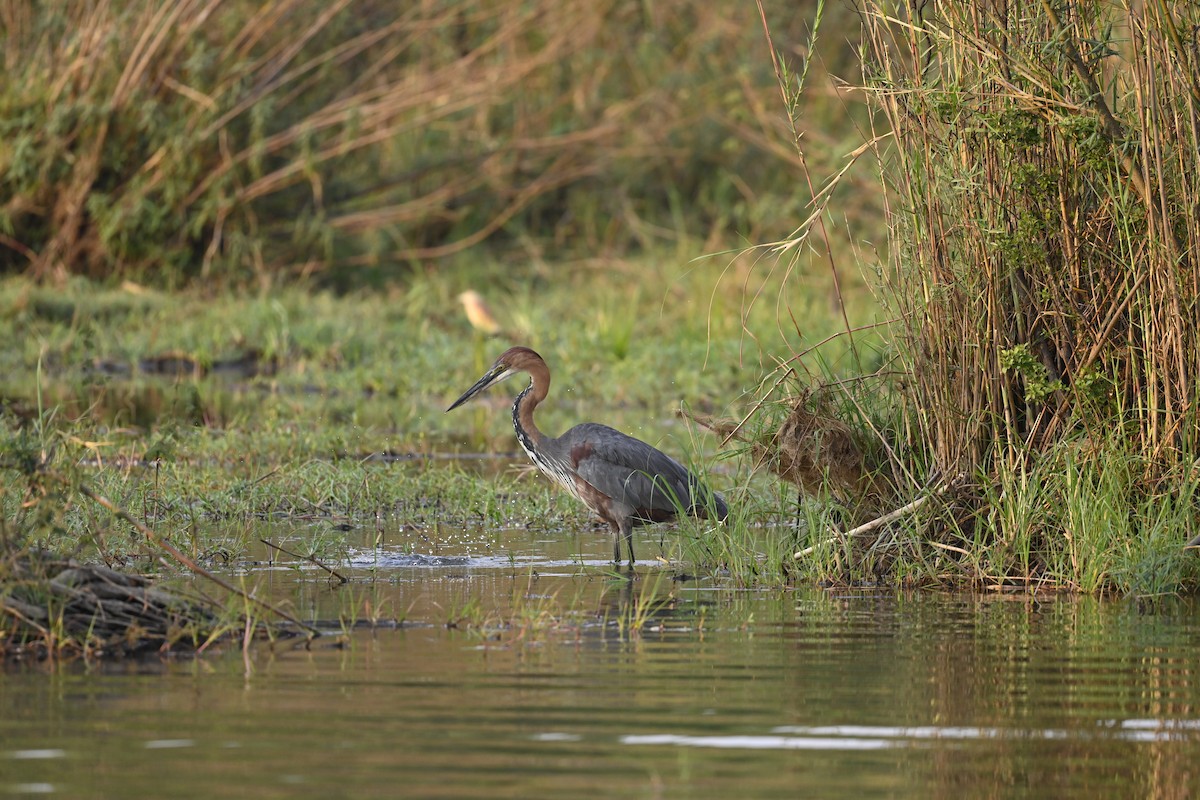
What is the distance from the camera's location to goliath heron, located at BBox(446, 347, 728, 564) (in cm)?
815

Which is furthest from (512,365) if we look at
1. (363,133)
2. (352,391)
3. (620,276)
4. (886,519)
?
(620,276)

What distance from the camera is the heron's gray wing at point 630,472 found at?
817 centimetres

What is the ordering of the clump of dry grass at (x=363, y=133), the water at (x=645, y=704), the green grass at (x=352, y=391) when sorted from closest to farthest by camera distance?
the water at (x=645, y=704), the green grass at (x=352, y=391), the clump of dry grass at (x=363, y=133)

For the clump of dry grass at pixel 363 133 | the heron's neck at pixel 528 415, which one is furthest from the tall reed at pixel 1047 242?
the clump of dry grass at pixel 363 133

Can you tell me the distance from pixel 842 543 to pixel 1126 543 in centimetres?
109

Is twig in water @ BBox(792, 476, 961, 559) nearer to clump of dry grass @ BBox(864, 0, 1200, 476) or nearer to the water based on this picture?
clump of dry grass @ BBox(864, 0, 1200, 476)

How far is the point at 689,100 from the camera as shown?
19.1 meters

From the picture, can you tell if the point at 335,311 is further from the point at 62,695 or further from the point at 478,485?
the point at 62,695

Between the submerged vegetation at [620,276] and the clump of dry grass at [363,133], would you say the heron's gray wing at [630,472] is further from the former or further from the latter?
the clump of dry grass at [363,133]

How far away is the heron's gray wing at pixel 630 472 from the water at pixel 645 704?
115cm

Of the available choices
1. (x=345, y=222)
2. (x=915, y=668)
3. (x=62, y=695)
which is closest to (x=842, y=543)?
(x=915, y=668)

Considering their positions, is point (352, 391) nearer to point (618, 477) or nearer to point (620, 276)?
point (620, 276)

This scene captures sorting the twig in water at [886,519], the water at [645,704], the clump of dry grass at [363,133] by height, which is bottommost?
the water at [645,704]

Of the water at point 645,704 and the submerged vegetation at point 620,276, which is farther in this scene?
the submerged vegetation at point 620,276
